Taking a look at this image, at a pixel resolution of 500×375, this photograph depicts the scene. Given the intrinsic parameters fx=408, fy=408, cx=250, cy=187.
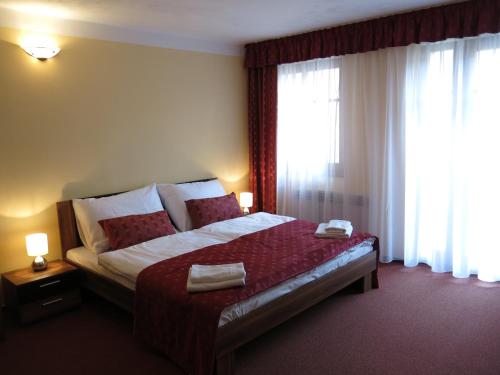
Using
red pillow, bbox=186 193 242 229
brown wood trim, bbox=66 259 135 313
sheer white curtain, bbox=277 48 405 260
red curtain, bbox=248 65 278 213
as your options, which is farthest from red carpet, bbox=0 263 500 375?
red curtain, bbox=248 65 278 213

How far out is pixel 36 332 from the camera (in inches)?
115

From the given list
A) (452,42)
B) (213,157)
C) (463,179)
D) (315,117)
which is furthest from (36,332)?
(452,42)

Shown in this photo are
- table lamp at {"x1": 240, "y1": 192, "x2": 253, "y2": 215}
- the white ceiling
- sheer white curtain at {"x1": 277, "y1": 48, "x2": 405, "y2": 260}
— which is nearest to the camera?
the white ceiling

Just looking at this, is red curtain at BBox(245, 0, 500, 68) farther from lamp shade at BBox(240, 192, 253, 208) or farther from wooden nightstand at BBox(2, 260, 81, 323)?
wooden nightstand at BBox(2, 260, 81, 323)

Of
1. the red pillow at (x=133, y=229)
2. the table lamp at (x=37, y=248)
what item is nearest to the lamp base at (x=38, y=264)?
the table lamp at (x=37, y=248)

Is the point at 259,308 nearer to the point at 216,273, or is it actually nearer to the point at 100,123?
the point at 216,273

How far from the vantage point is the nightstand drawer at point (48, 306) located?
296 centimetres

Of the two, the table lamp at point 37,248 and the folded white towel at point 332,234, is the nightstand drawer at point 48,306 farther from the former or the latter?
the folded white towel at point 332,234

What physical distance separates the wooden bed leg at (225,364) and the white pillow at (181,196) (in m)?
1.78

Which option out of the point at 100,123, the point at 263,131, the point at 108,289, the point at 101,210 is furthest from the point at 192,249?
the point at 263,131

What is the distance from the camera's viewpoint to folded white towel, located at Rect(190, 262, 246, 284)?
7.97 ft

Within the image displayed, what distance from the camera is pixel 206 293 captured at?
2361mm

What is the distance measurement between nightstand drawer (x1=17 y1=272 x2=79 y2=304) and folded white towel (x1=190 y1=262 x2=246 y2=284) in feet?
3.89

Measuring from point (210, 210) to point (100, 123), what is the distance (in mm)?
1299
